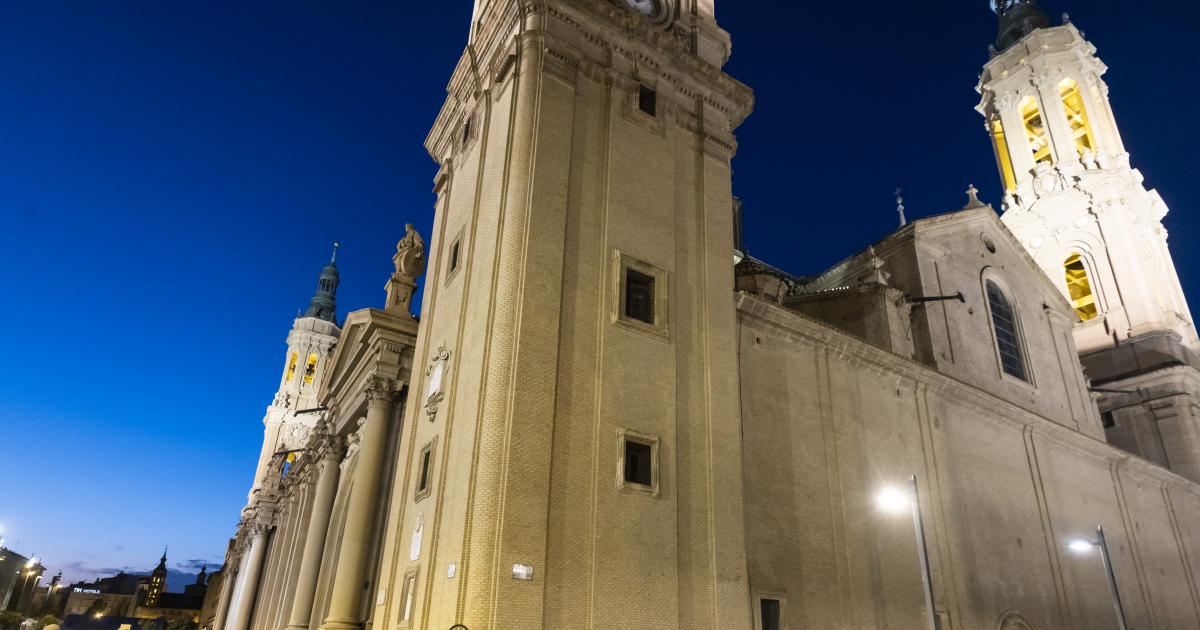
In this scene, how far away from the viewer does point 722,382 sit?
1758 cm

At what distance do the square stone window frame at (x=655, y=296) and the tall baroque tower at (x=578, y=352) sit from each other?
0.04 m

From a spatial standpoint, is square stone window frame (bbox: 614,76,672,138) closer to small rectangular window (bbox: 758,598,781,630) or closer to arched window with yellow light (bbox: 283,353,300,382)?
small rectangular window (bbox: 758,598,781,630)

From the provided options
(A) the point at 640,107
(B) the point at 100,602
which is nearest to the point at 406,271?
(A) the point at 640,107

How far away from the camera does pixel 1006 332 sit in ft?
101

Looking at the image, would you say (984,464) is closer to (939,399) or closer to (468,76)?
(939,399)

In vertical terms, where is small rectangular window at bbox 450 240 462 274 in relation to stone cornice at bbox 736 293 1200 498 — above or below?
above

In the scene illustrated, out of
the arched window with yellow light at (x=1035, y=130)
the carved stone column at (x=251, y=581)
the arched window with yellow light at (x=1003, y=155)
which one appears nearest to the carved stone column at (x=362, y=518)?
the carved stone column at (x=251, y=581)

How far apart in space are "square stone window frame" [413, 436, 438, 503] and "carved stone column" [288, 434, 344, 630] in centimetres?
982

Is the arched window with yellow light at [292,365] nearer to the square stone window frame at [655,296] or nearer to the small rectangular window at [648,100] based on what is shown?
the small rectangular window at [648,100]

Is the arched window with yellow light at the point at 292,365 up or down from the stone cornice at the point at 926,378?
up

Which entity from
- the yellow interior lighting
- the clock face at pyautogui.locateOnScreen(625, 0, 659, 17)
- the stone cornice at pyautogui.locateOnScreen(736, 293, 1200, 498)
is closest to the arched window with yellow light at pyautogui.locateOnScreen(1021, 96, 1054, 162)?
the stone cornice at pyautogui.locateOnScreen(736, 293, 1200, 498)

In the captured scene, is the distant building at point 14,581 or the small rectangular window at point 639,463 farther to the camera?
the distant building at point 14,581

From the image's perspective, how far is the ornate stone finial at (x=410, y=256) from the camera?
25.1 metres

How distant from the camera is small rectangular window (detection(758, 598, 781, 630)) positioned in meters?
17.7
